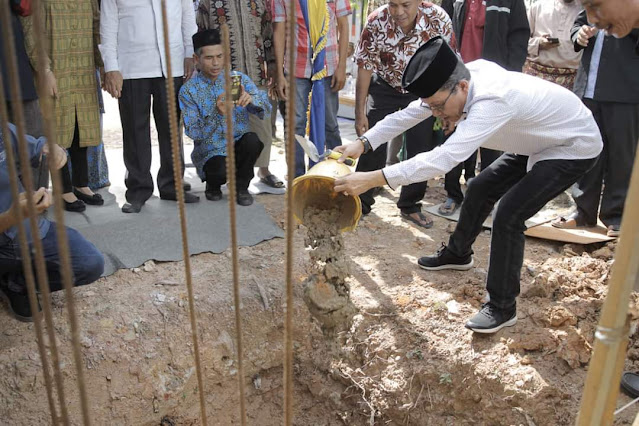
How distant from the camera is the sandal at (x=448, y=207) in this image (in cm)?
450

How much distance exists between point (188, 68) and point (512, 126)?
8.46 ft

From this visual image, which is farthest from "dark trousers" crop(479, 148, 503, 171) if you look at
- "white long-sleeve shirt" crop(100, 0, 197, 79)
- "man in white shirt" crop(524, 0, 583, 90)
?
"white long-sleeve shirt" crop(100, 0, 197, 79)

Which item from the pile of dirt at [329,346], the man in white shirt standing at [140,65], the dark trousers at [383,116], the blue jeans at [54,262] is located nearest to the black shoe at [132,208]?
the man in white shirt standing at [140,65]

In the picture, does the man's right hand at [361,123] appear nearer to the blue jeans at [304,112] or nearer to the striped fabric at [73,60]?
the blue jeans at [304,112]

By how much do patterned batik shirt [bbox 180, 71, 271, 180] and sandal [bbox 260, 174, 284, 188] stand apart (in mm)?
750

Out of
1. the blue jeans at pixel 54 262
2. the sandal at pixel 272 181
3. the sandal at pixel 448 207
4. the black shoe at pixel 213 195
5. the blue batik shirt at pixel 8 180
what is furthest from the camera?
the sandal at pixel 272 181

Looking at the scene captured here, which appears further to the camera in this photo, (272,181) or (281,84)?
(272,181)

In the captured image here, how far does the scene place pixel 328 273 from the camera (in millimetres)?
3146

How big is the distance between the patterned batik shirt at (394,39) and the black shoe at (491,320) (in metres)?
1.74

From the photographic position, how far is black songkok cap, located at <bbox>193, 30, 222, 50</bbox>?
384cm

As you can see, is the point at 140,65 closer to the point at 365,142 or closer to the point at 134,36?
the point at 134,36

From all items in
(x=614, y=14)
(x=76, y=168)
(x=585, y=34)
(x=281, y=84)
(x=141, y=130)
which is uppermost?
(x=614, y=14)

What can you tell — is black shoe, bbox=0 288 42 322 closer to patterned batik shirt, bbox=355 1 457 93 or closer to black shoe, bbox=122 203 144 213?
black shoe, bbox=122 203 144 213

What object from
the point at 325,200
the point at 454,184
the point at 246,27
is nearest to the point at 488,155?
the point at 454,184
